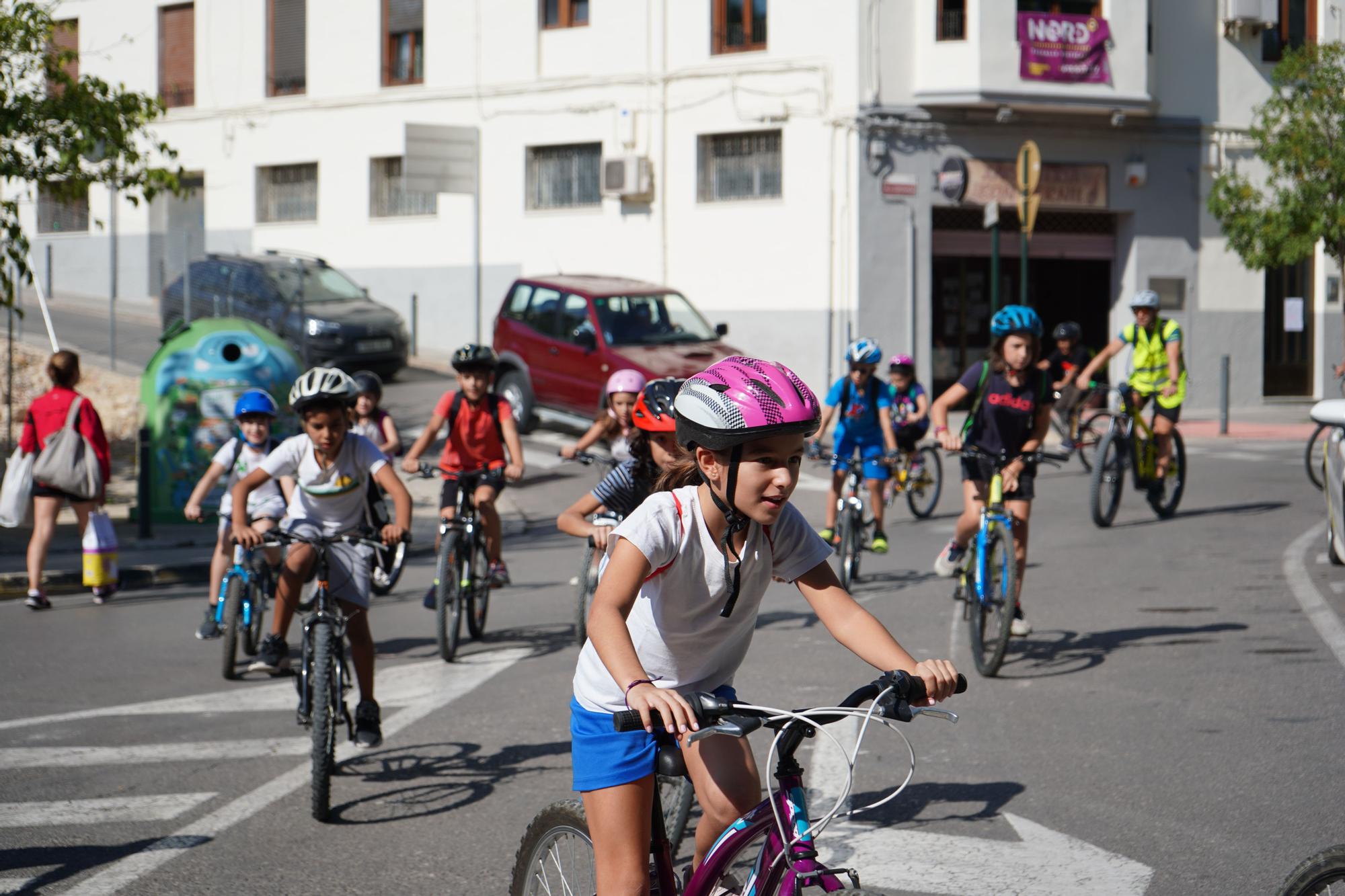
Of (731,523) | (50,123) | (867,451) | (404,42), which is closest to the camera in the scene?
(731,523)

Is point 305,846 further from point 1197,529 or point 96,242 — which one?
point 96,242

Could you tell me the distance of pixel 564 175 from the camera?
26.9 meters

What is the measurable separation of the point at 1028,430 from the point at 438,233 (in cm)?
2116

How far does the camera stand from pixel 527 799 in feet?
18.6

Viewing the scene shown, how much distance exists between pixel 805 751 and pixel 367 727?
1.86 m

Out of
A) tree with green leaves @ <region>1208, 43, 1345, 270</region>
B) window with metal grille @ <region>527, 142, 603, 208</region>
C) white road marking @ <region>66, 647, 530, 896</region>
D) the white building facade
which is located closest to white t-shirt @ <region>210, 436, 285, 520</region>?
white road marking @ <region>66, 647, 530, 896</region>

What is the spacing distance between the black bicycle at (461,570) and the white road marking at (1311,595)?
477cm

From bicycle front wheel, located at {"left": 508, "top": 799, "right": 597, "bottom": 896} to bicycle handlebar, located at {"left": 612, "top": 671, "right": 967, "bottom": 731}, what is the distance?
0.60 m

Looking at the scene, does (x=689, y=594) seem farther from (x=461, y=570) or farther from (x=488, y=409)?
(x=488, y=409)

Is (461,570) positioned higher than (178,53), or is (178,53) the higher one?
(178,53)

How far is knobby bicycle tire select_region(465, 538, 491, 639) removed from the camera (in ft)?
A: 29.5

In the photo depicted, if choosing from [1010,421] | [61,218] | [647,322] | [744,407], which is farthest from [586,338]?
[61,218]

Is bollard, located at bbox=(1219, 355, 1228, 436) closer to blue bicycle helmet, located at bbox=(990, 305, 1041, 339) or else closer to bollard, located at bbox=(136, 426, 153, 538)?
blue bicycle helmet, located at bbox=(990, 305, 1041, 339)

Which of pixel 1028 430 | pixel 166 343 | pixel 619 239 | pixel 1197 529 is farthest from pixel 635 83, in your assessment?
pixel 1028 430
